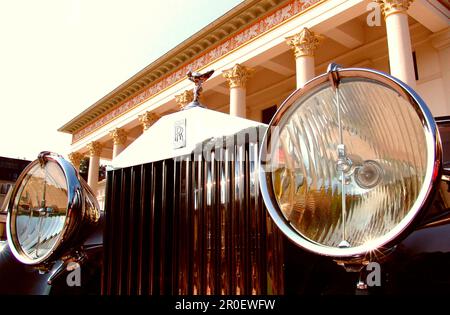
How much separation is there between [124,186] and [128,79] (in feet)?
54.5

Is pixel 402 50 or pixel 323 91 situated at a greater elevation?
pixel 402 50

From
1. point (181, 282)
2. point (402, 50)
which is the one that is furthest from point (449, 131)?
point (402, 50)

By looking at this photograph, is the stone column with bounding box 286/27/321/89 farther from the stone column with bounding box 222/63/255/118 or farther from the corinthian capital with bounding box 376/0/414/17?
the stone column with bounding box 222/63/255/118

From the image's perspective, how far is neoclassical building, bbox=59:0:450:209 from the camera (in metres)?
9.21

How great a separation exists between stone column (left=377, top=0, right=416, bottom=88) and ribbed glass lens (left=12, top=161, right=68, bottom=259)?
7.87 metres

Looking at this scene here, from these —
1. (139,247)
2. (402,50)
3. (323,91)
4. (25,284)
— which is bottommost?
(25,284)

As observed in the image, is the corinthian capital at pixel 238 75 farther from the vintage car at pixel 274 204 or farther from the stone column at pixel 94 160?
the vintage car at pixel 274 204

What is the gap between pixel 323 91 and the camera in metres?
0.89

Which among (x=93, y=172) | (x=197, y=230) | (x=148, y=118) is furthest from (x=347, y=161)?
(x=93, y=172)

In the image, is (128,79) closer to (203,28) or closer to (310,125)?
(203,28)

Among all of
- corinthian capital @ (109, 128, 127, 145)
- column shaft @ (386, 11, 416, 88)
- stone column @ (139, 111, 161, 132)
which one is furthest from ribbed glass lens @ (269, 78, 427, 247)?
corinthian capital @ (109, 128, 127, 145)

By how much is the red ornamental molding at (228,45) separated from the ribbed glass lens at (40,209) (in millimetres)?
9952

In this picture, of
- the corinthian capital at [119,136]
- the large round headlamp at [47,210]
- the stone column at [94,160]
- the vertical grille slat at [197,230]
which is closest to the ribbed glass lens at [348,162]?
the vertical grille slat at [197,230]

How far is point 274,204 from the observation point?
0.87 m
